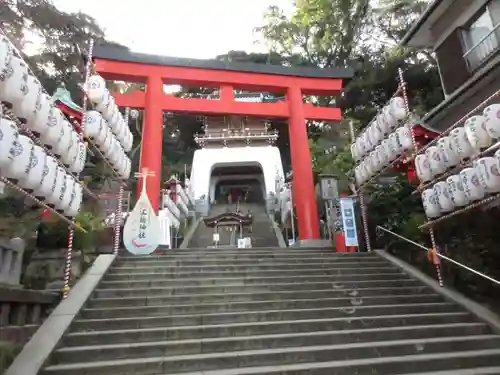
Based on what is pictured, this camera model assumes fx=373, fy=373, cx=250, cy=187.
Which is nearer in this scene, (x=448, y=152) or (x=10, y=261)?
(x=10, y=261)

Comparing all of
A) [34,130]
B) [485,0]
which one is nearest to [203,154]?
[485,0]

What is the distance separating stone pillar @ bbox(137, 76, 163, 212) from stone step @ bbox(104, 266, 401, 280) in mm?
3137

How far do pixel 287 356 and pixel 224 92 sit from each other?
8956 mm

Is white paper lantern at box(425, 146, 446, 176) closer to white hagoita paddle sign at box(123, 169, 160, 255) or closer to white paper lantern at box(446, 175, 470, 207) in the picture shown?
white paper lantern at box(446, 175, 470, 207)

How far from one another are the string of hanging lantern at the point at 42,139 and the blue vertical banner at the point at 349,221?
208 inches

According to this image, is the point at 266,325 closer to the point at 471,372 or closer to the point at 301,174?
the point at 471,372

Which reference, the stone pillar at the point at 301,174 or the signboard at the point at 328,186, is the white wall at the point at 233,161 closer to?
the stone pillar at the point at 301,174

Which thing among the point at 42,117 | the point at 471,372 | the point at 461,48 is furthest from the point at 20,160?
the point at 461,48

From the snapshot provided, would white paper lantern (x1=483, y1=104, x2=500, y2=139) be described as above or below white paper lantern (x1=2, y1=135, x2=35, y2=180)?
above

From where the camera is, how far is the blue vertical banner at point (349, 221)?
844 centimetres

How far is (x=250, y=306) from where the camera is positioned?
5.67 m

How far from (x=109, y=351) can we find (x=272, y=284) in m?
2.88

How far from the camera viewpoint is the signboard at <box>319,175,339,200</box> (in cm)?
1020

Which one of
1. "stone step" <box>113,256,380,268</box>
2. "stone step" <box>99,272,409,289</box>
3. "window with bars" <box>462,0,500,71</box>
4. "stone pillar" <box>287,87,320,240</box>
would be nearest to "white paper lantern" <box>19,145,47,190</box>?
"stone step" <box>99,272,409,289</box>
